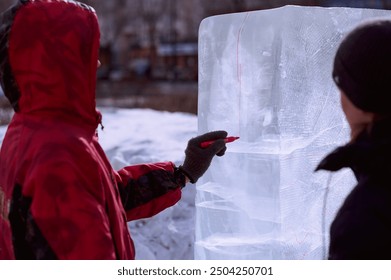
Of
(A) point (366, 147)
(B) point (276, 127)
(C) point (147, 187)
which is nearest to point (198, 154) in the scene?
(C) point (147, 187)

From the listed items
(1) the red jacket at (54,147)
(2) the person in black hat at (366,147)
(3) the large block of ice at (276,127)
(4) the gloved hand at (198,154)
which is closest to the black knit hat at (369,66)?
(2) the person in black hat at (366,147)

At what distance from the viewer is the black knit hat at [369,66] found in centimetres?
140

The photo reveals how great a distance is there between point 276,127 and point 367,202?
1.21m

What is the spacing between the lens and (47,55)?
1.59 meters

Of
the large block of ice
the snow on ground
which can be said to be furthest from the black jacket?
the snow on ground

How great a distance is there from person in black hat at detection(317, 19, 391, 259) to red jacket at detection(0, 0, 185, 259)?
0.61 metres

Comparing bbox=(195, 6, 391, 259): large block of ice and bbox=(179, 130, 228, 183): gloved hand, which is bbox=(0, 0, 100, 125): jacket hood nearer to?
bbox=(179, 130, 228, 183): gloved hand

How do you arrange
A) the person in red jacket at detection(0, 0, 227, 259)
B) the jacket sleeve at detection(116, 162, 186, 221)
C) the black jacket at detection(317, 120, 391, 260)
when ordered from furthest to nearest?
the jacket sleeve at detection(116, 162, 186, 221) < the person in red jacket at detection(0, 0, 227, 259) < the black jacket at detection(317, 120, 391, 260)

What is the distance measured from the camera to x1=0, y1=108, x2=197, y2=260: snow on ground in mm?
3855

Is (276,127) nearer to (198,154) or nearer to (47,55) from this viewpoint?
(198,154)

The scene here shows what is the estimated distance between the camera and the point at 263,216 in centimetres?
262

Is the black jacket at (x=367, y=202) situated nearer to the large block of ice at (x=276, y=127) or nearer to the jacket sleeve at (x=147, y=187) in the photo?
the jacket sleeve at (x=147, y=187)

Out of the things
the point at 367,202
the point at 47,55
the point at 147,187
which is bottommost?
the point at 147,187

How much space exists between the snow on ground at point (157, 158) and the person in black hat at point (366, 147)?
248 centimetres
